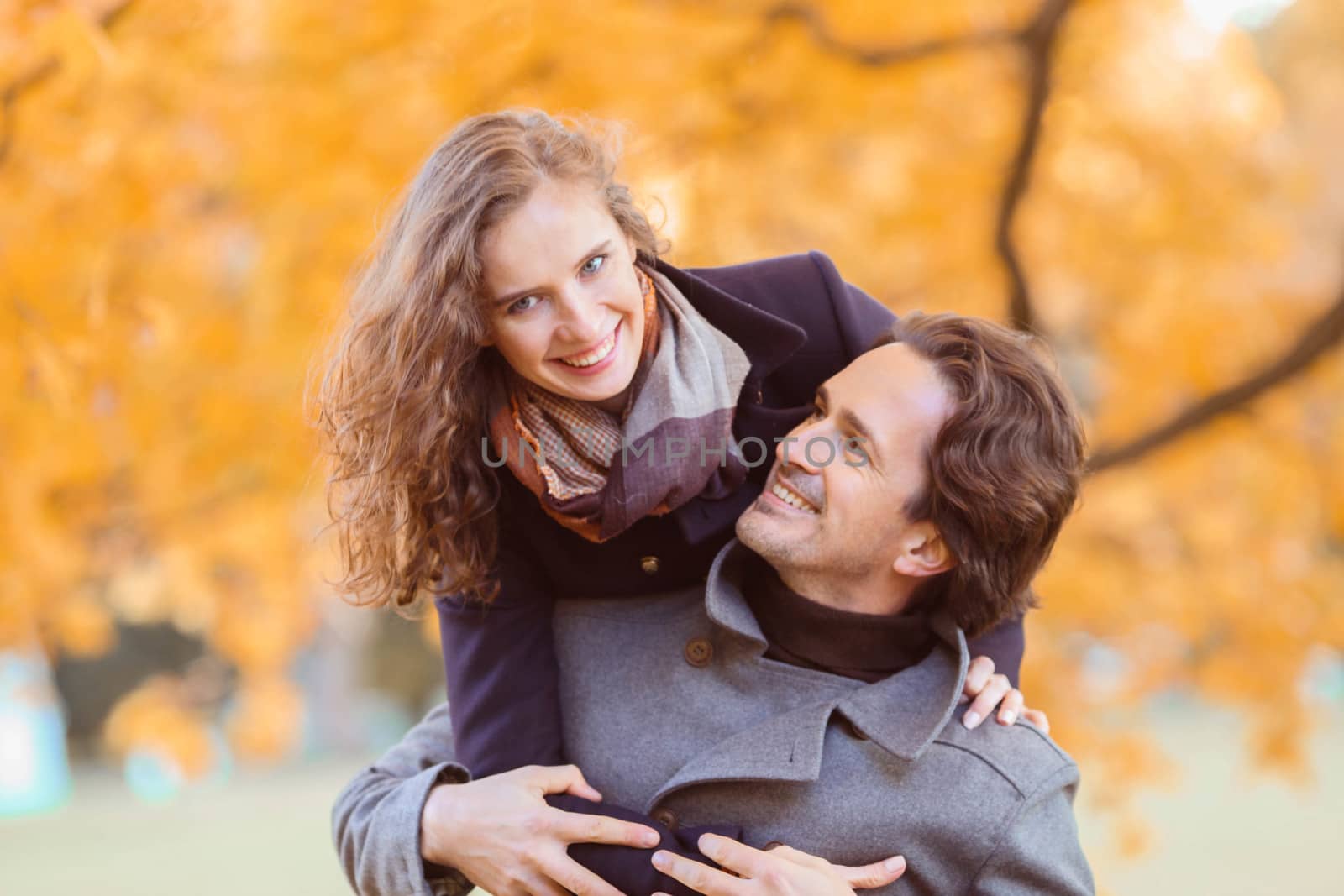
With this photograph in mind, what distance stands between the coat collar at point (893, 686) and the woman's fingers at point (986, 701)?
0.10 ft

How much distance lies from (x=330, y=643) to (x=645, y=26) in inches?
376

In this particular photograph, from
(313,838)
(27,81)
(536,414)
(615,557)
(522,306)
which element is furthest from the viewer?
(313,838)

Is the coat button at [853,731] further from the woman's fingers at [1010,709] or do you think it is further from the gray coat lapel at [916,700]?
the woman's fingers at [1010,709]

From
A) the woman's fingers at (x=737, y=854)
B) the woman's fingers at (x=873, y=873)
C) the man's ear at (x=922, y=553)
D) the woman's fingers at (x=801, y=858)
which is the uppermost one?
the man's ear at (x=922, y=553)

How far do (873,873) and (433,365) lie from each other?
1.00m

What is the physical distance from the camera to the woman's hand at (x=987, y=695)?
2004 mm

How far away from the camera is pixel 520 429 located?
81.4 inches

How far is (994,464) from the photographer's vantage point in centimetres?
197

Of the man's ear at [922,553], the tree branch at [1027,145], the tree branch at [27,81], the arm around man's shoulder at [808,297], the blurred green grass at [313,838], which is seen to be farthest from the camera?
the blurred green grass at [313,838]

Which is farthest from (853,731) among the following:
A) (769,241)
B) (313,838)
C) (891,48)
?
(313,838)

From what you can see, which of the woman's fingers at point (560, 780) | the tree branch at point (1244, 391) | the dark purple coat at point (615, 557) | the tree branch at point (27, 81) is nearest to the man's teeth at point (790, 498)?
the dark purple coat at point (615, 557)

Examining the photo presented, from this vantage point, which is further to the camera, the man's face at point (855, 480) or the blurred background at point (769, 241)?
the blurred background at point (769, 241)

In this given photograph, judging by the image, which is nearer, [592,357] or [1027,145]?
[592,357]

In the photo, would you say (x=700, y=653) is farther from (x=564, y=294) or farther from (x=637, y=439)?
(x=564, y=294)
